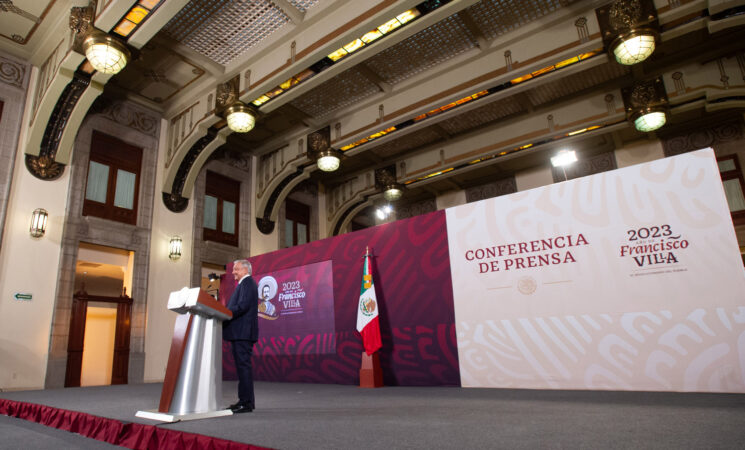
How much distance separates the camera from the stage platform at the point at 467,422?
217 cm

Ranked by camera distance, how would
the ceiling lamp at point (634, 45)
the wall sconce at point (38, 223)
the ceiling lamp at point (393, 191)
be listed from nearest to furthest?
1. the ceiling lamp at point (634, 45)
2. the wall sconce at point (38, 223)
3. the ceiling lamp at point (393, 191)

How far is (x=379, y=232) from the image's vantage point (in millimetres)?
6406

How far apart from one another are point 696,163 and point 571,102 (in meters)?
5.78

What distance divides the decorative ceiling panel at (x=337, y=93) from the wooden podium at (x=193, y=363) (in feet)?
20.7

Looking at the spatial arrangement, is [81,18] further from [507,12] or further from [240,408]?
[507,12]

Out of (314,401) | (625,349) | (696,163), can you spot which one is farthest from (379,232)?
(696,163)

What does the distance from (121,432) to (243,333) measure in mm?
1064

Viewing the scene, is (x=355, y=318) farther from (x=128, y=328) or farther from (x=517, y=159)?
(x=517, y=159)

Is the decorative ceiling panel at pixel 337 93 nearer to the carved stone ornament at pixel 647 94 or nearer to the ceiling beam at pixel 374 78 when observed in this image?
the ceiling beam at pixel 374 78

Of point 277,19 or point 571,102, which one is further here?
point 571,102

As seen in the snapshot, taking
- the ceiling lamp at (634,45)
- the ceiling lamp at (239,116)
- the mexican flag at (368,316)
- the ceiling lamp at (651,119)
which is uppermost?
the ceiling lamp at (239,116)

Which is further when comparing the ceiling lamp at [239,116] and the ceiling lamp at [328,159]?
the ceiling lamp at [328,159]

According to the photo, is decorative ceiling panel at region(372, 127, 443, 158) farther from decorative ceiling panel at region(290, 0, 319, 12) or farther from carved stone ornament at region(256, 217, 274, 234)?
decorative ceiling panel at region(290, 0, 319, 12)

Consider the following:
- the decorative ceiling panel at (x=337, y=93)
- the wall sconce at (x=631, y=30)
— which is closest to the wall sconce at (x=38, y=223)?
the decorative ceiling panel at (x=337, y=93)
